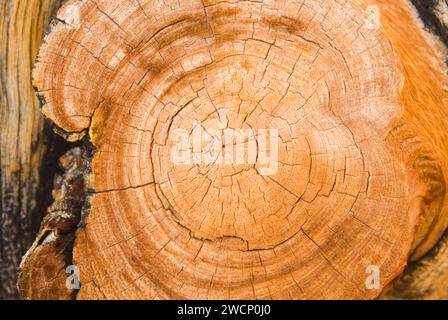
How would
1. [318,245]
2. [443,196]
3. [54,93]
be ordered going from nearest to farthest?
[54,93] → [318,245] → [443,196]

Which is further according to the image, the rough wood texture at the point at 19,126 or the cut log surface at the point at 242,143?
the rough wood texture at the point at 19,126

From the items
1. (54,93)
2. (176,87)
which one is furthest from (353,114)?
(54,93)

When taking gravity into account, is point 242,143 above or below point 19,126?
below

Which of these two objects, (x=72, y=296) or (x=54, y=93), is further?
(x=72, y=296)

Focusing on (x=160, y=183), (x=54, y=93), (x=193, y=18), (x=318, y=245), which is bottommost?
(x=318, y=245)
